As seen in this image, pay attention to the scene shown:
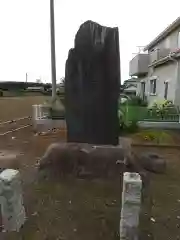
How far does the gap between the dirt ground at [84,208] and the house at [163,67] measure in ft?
23.6

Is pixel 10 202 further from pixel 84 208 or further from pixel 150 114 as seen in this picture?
pixel 150 114

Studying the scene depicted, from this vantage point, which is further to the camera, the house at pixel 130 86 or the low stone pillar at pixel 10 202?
the house at pixel 130 86

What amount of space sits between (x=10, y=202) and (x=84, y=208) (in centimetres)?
131

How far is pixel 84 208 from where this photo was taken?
4445mm

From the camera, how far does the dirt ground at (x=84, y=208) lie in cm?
373

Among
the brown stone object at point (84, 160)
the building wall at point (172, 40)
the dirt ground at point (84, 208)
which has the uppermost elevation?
the building wall at point (172, 40)

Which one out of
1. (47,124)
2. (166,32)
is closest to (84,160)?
(47,124)

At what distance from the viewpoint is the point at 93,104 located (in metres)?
5.97

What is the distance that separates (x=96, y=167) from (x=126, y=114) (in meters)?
5.77

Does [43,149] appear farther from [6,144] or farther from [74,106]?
[74,106]

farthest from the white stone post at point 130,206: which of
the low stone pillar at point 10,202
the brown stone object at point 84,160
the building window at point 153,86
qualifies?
the building window at point 153,86

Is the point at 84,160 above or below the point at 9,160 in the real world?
above

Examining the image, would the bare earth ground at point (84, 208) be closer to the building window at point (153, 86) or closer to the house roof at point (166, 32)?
the house roof at point (166, 32)

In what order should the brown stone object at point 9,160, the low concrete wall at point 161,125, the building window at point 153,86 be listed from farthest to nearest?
1. the building window at point 153,86
2. the low concrete wall at point 161,125
3. the brown stone object at point 9,160
